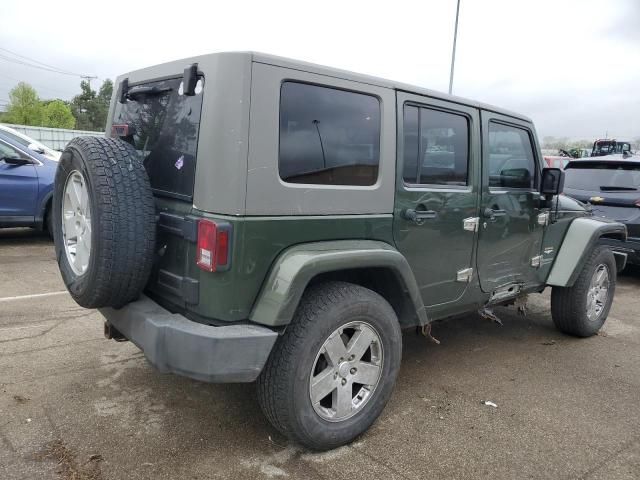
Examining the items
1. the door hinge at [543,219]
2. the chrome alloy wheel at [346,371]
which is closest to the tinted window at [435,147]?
the chrome alloy wheel at [346,371]

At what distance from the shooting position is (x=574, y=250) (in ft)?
14.4

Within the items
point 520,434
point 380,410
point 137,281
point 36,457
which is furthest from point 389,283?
point 36,457

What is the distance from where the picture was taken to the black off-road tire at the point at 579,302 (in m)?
4.49

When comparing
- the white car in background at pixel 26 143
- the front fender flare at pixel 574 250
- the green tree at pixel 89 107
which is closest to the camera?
the front fender flare at pixel 574 250

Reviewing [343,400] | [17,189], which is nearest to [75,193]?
[343,400]

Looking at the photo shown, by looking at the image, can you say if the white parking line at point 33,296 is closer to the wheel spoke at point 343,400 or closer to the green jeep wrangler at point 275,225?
the green jeep wrangler at point 275,225

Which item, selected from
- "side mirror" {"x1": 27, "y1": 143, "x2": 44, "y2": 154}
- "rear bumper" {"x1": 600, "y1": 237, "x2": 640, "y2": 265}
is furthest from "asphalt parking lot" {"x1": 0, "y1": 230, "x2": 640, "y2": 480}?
"side mirror" {"x1": 27, "y1": 143, "x2": 44, "y2": 154}

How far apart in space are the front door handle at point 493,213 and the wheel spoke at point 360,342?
51.8 inches

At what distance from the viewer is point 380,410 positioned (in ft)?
9.62

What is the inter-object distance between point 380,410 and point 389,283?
28.0 inches

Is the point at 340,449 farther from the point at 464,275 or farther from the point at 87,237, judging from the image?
the point at 87,237

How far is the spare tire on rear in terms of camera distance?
93.4 inches

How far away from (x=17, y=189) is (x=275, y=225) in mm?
6094

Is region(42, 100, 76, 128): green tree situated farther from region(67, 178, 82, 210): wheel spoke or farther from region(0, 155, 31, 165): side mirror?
region(67, 178, 82, 210): wheel spoke
